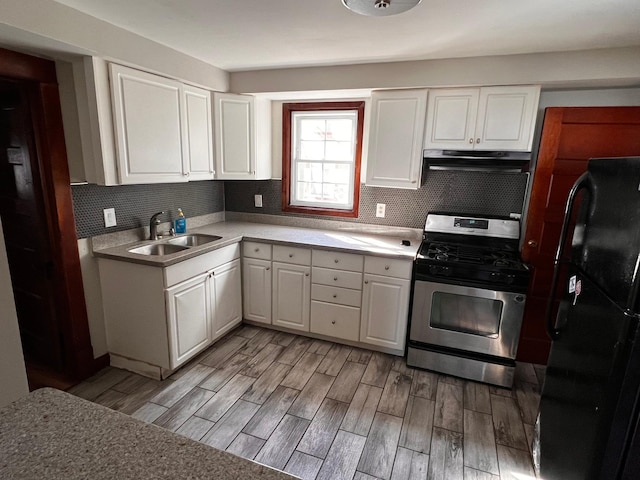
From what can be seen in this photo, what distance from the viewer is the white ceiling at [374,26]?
1.66 m

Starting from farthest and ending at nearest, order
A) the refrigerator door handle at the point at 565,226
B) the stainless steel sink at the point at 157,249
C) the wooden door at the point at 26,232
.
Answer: the stainless steel sink at the point at 157,249 < the wooden door at the point at 26,232 < the refrigerator door handle at the point at 565,226

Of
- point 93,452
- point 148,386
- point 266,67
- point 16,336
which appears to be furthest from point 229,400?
point 266,67

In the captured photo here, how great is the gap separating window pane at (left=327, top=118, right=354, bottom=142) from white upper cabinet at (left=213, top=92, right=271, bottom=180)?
2.03 ft

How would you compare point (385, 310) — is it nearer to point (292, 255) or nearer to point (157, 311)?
point (292, 255)

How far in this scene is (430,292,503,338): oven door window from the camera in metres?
2.42

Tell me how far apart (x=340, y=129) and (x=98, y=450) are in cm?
301

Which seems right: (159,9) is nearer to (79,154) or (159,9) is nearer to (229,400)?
(79,154)

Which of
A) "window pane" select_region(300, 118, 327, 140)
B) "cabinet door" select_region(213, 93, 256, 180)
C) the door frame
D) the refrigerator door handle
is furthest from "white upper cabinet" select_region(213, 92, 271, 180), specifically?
the refrigerator door handle

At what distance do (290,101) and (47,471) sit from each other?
3.16 m

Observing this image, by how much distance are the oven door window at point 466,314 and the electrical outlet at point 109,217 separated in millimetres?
2388

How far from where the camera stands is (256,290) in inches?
121

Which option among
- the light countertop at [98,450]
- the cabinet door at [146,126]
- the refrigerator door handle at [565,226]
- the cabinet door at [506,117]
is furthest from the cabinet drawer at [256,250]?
the light countertop at [98,450]

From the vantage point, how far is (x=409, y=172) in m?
2.69

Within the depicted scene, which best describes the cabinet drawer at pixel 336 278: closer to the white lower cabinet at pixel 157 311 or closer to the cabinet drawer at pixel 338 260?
the cabinet drawer at pixel 338 260
